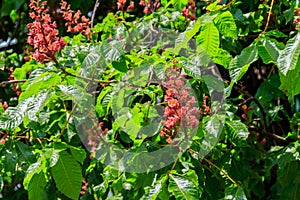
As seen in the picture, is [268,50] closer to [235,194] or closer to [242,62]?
[242,62]

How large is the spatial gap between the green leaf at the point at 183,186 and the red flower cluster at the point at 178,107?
0.12 metres

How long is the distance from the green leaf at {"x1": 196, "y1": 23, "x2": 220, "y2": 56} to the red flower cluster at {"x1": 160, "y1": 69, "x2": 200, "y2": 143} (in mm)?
100

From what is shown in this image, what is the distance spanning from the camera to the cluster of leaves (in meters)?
1.47

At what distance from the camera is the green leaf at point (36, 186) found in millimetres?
1552

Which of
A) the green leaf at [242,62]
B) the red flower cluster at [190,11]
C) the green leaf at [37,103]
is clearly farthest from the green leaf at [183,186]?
the red flower cluster at [190,11]

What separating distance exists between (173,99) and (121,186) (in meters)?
0.41

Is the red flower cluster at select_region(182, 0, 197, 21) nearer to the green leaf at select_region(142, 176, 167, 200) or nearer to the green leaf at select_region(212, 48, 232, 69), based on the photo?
the green leaf at select_region(212, 48, 232, 69)

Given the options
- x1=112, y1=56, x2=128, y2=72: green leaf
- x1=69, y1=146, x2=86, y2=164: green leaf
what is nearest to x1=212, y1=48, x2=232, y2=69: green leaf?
x1=112, y1=56, x2=128, y2=72: green leaf

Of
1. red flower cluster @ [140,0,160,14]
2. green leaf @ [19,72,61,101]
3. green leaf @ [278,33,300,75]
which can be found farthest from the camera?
red flower cluster @ [140,0,160,14]

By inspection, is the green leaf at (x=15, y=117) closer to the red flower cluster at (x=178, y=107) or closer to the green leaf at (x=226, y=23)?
the red flower cluster at (x=178, y=107)

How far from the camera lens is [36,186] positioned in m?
1.56

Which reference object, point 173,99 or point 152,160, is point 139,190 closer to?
point 152,160

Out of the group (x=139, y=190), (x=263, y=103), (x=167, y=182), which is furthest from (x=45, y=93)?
(x=263, y=103)

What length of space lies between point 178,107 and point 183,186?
190 millimetres
